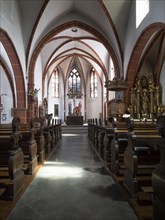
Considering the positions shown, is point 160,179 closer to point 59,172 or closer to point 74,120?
point 59,172

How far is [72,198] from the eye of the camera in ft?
12.2

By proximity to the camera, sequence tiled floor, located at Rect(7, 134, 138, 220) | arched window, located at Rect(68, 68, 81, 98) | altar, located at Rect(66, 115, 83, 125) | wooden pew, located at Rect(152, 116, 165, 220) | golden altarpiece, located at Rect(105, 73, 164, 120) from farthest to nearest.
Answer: arched window, located at Rect(68, 68, 81, 98) < altar, located at Rect(66, 115, 83, 125) < golden altarpiece, located at Rect(105, 73, 164, 120) < tiled floor, located at Rect(7, 134, 138, 220) < wooden pew, located at Rect(152, 116, 165, 220)

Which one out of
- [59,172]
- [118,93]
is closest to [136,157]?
[59,172]

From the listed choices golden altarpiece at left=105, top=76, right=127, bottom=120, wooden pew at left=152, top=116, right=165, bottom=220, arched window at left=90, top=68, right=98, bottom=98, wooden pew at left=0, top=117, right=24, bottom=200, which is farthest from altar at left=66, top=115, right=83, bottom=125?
wooden pew at left=152, top=116, right=165, bottom=220

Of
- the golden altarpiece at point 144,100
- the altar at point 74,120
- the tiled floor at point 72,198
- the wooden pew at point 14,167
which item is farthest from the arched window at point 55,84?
the wooden pew at point 14,167

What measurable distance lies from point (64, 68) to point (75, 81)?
7.38 ft

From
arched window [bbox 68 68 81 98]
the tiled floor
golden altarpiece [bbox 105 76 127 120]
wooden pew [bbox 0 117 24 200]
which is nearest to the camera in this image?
the tiled floor

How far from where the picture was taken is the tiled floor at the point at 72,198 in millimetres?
3096

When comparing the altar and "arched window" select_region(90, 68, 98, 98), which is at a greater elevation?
"arched window" select_region(90, 68, 98, 98)

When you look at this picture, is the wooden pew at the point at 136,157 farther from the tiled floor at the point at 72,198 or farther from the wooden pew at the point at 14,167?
the wooden pew at the point at 14,167

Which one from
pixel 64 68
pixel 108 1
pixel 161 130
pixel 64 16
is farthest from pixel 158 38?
pixel 64 68

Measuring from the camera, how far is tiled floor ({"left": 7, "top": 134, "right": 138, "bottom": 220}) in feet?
10.2

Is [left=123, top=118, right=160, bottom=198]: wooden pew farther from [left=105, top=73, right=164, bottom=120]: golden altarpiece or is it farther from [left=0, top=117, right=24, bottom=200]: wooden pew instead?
[left=105, top=73, right=164, bottom=120]: golden altarpiece

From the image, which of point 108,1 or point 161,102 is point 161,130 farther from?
point 161,102
